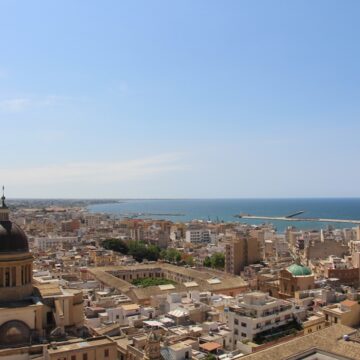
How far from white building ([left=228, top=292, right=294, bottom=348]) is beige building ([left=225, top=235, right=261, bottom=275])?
29.9 meters

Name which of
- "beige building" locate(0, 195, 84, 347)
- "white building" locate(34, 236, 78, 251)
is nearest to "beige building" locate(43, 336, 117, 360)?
"beige building" locate(0, 195, 84, 347)

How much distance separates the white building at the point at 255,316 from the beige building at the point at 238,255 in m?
29.9

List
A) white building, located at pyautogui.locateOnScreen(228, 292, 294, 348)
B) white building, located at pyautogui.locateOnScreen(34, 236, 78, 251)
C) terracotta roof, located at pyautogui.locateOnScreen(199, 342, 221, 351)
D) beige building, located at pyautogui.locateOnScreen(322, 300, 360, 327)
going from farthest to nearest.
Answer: white building, located at pyautogui.locateOnScreen(34, 236, 78, 251) < beige building, located at pyautogui.locateOnScreen(322, 300, 360, 327) < white building, located at pyautogui.locateOnScreen(228, 292, 294, 348) < terracotta roof, located at pyautogui.locateOnScreen(199, 342, 221, 351)

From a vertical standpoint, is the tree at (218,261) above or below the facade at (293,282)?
below

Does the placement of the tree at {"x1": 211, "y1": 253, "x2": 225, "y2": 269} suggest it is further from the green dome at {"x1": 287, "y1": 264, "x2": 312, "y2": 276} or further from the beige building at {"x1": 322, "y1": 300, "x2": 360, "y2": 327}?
the beige building at {"x1": 322, "y1": 300, "x2": 360, "y2": 327}

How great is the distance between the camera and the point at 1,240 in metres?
20.6

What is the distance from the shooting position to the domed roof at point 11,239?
813 inches

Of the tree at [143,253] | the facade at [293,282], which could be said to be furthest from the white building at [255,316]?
the tree at [143,253]

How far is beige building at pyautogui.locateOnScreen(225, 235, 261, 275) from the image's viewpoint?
5969 cm

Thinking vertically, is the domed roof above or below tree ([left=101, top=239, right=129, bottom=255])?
above

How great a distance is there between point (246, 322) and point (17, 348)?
44.4 ft

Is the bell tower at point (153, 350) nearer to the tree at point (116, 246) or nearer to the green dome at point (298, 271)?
the green dome at point (298, 271)

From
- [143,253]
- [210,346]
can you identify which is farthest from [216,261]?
[210,346]

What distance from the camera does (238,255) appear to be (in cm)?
6016
